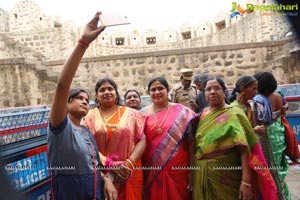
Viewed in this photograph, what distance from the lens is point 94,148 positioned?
1.66 metres

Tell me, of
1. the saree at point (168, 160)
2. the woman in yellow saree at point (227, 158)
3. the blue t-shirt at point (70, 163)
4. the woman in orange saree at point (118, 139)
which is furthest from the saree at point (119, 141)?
the woman in yellow saree at point (227, 158)

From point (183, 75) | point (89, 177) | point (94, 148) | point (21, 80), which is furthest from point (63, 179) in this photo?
point (21, 80)

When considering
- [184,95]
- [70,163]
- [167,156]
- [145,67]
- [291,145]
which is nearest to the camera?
[70,163]

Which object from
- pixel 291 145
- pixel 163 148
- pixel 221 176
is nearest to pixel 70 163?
pixel 163 148

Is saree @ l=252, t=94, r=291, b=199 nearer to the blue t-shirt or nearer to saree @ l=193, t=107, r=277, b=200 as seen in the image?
saree @ l=193, t=107, r=277, b=200

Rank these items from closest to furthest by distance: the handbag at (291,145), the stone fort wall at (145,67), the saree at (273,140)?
1. the saree at (273,140)
2. the handbag at (291,145)
3. the stone fort wall at (145,67)

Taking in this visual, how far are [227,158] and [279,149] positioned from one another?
832mm

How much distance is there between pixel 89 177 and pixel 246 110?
1.41 m

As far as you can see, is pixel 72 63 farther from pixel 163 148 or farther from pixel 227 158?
pixel 227 158

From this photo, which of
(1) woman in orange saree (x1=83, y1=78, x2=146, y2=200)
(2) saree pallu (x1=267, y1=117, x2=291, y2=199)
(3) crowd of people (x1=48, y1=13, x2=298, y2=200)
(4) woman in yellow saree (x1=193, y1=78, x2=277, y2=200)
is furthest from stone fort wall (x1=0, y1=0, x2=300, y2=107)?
(1) woman in orange saree (x1=83, y1=78, x2=146, y2=200)

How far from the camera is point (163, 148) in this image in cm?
212

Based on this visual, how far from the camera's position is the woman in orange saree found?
1848mm

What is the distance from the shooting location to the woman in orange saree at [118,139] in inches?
72.7

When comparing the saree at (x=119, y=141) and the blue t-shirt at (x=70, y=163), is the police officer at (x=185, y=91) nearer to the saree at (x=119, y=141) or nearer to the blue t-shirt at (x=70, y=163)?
the saree at (x=119, y=141)
